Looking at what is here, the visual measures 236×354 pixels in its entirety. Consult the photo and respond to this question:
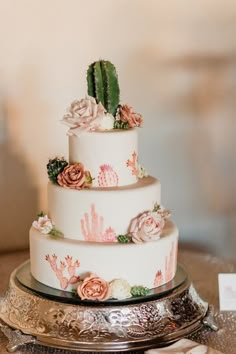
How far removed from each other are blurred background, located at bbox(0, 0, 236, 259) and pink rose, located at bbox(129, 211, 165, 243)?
0.56m

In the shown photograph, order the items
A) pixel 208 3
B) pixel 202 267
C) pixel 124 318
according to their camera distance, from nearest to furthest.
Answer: pixel 124 318 → pixel 202 267 → pixel 208 3

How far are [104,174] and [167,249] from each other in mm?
168

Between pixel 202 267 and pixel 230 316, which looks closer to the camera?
pixel 230 316

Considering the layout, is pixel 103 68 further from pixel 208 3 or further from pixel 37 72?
pixel 208 3

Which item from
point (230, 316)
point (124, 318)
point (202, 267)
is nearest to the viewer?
point (124, 318)

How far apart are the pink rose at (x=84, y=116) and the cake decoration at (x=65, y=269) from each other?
8.4 inches

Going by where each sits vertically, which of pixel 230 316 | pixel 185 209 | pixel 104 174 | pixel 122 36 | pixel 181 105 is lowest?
pixel 230 316

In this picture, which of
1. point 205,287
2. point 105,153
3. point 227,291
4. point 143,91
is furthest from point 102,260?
point 143,91

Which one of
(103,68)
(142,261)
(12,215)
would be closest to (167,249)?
(142,261)

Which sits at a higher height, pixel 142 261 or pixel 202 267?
pixel 142 261

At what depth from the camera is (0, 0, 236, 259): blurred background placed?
5.04 ft

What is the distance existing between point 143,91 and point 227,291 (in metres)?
0.60

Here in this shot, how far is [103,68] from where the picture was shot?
1116mm

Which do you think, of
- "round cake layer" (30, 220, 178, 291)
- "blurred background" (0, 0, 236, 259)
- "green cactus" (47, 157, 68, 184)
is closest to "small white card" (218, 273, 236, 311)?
"round cake layer" (30, 220, 178, 291)
